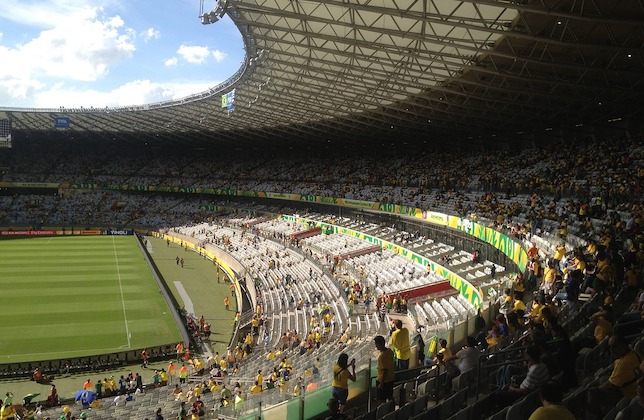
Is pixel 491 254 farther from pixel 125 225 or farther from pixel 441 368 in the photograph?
pixel 125 225

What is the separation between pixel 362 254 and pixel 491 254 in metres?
11.6

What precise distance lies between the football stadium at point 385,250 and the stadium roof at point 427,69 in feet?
0.58

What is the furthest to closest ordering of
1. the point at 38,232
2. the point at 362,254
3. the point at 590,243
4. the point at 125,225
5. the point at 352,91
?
the point at 125,225 → the point at 38,232 → the point at 362,254 → the point at 352,91 → the point at 590,243

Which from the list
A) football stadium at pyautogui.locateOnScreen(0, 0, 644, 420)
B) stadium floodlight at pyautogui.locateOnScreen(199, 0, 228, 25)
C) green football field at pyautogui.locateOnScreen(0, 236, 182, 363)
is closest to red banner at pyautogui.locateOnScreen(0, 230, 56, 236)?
football stadium at pyautogui.locateOnScreen(0, 0, 644, 420)

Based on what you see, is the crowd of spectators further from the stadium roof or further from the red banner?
the stadium roof

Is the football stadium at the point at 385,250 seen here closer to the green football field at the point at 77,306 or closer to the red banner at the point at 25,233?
the green football field at the point at 77,306

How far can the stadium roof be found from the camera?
57.6 ft

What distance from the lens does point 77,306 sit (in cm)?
2880

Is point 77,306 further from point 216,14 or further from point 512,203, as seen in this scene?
point 512,203

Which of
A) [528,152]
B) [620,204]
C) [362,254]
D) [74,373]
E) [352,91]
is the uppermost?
[352,91]

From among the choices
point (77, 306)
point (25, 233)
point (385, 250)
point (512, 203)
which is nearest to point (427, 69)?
point (512, 203)

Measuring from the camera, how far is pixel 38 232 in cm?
5991

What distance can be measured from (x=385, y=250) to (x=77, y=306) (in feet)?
59.1

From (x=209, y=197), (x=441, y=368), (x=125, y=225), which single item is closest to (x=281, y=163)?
(x=209, y=197)
